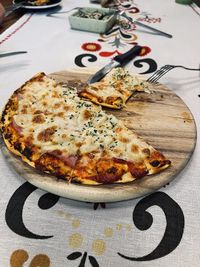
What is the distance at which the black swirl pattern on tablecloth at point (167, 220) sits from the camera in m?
0.67

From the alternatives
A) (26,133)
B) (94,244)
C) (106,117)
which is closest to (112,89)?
(106,117)

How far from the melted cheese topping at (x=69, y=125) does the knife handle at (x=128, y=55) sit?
1.31ft

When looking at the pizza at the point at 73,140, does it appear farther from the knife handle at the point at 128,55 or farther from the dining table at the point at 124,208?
the knife handle at the point at 128,55

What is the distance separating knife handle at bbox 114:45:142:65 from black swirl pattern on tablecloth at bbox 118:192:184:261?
0.82 m

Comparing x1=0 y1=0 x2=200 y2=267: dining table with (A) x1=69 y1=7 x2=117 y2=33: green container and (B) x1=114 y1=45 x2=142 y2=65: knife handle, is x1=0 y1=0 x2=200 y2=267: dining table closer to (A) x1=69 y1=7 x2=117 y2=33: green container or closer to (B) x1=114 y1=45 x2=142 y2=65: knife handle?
(B) x1=114 y1=45 x2=142 y2=65: knife handle

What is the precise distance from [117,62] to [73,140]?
0.67 metres

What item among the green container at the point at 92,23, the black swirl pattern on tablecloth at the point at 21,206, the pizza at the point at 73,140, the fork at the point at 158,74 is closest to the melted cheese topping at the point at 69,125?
the pizza at the point at 73,140

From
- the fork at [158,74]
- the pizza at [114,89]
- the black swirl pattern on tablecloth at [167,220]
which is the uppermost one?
the pizza at [114,89]

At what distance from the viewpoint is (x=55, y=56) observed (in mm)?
1512

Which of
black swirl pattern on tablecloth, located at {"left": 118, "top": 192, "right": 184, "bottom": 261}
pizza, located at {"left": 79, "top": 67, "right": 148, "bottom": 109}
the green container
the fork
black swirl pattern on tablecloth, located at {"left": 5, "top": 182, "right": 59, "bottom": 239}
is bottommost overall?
black swirl pattern on tablecloth, located at {"left": 118, "top": 192, "right": 184, "bottom": 261}

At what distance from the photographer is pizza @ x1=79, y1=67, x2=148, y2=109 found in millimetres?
1079

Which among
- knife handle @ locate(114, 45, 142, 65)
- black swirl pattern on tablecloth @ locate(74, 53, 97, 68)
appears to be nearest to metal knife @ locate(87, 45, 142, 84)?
knife handle @ locate(114, 45, 142, 65)

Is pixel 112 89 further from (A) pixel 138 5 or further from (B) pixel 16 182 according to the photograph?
(A) pixel 138 5

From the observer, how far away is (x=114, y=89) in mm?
1141
